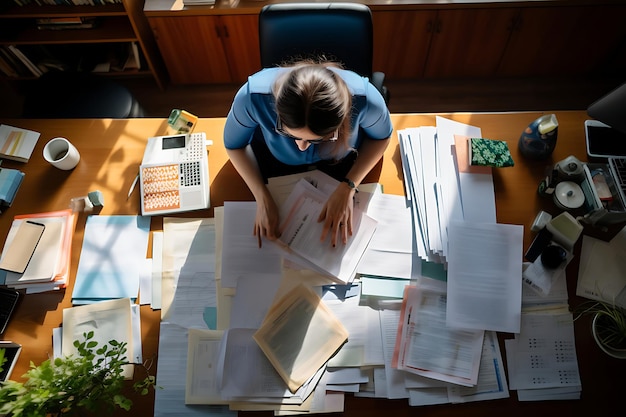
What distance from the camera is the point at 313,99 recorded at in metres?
1.03

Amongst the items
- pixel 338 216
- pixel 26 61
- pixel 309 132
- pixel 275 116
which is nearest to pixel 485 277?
pixel 338 216

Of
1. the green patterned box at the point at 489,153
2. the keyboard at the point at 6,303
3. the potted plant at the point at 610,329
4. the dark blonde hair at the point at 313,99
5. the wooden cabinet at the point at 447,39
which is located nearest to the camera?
the dark blonde hair at the point at 313,99

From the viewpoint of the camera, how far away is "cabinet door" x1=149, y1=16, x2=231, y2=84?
215 centimetres

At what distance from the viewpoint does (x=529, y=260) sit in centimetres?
129

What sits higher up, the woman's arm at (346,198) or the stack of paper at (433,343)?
the woman's arm at (346,198)

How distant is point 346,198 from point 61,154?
97 cm

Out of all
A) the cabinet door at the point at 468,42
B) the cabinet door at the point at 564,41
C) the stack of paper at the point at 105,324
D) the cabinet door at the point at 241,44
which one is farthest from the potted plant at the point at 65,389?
the cabinet door at the point at 564,41

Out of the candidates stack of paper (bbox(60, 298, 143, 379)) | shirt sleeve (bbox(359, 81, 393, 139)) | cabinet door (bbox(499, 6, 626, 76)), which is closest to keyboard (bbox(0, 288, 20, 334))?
stack of paper (bbox(60, 298, 143, 379))

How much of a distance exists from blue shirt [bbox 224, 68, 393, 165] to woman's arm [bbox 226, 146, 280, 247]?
3 centimetres

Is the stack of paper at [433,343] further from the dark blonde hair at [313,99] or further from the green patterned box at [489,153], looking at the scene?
the dark blonde hair at [313,99]

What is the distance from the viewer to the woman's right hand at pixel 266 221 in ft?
4.21

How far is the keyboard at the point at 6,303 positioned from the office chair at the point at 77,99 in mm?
897

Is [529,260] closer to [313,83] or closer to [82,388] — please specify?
[313,83]

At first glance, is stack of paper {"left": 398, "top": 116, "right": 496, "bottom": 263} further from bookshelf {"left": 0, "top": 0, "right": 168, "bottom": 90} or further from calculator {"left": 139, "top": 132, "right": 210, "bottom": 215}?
bookshelf {"left": 0, "top": 0, "right": 168, "bottom": 90}
